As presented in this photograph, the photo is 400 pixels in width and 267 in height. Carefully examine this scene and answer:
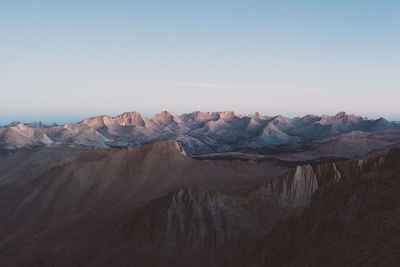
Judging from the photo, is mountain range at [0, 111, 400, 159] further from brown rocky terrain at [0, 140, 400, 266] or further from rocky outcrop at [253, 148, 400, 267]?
Answer: rocky outcrop at [253, 148, 400, 267]

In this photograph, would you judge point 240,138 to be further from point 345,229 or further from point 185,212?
point 345,229

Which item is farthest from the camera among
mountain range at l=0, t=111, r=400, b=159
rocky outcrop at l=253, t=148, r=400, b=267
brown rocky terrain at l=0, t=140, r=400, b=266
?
mountain range at l=0, t=111, r=400, b=159

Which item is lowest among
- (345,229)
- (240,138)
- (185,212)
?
(240,138)

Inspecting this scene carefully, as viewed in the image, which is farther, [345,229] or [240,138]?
[240,138]

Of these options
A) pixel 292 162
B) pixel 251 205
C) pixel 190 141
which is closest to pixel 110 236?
pixel 251 205

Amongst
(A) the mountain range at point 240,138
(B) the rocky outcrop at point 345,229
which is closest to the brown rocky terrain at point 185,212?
(B) the rocky outcrop at point 345,229

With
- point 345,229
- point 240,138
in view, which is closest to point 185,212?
point 345,229

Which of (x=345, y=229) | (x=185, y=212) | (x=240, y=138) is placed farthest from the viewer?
(x=240, y=138)

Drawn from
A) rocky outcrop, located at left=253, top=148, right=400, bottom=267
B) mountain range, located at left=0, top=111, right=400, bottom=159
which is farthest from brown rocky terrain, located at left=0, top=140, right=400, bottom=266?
mountain range, located at left=0, top=111, right=400, bottom=159

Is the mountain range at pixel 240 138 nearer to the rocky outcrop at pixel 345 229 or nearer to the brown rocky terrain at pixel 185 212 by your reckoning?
the brown rocky terrain at pixel 185 212

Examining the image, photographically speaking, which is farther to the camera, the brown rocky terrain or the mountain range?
the mountain range

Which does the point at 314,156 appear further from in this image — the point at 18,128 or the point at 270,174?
the point at 18,128
